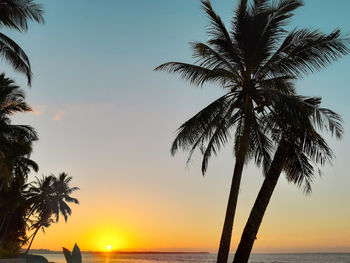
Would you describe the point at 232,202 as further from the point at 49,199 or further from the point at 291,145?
the point at 49,199

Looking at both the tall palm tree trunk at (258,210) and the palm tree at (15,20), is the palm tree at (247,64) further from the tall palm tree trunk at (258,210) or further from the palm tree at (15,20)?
the palm tree at (15,20)

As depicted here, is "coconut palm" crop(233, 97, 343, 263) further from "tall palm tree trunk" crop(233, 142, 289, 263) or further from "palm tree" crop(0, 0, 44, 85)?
"palm tree" crop(0, 0, 44, 85)

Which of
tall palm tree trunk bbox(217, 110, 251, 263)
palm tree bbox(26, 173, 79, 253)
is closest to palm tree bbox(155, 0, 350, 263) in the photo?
tall palm tree trunk bbox(217, 110, 251, 263)

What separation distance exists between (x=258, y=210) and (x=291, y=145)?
188cm

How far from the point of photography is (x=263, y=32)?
9.63 metres

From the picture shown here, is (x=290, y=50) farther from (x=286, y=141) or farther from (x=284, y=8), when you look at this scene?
(x=286, y=141)

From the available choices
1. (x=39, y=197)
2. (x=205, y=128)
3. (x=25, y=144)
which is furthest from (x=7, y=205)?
(x=205, y=128)

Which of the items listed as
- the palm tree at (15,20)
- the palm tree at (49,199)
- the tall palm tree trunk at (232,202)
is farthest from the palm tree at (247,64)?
the palm tree at (49,199)

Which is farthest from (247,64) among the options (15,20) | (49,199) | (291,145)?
(49,199)

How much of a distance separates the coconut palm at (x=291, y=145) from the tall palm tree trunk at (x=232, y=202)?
383 millimetres

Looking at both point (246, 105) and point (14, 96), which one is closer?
point (246, 105)

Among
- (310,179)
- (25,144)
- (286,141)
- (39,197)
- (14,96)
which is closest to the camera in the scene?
(286,141)

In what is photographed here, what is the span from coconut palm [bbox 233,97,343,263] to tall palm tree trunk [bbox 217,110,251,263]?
1.26 ft

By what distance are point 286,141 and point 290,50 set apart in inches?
108
